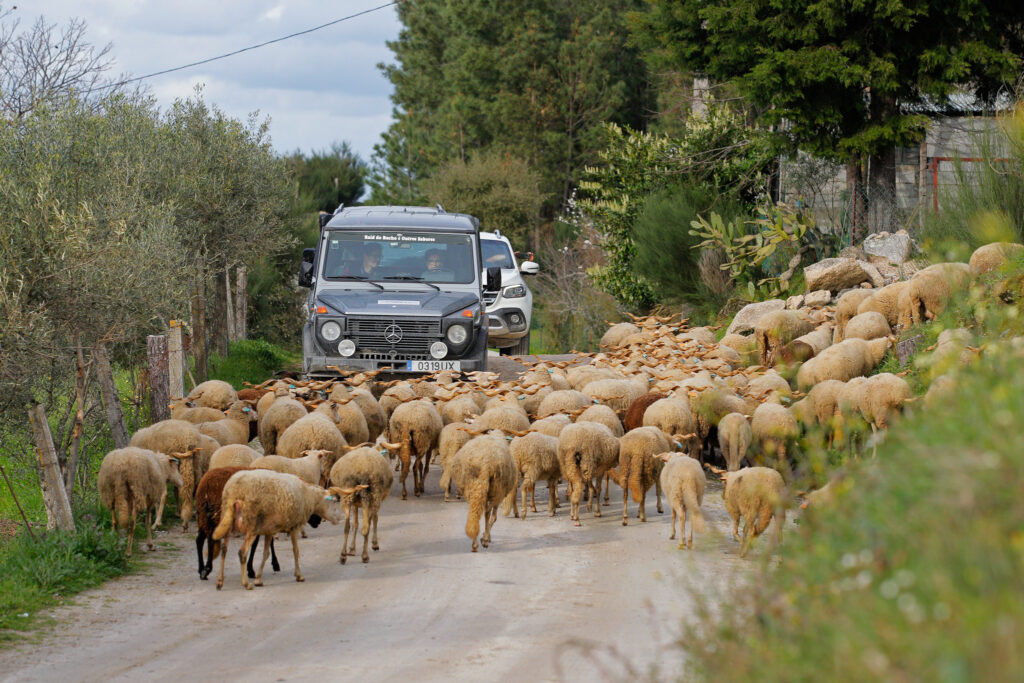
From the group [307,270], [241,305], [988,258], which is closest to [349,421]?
[307,270]

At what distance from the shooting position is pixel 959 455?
2824 mm

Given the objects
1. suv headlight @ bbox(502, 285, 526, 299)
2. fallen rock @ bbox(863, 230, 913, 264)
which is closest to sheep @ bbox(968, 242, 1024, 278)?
fallen rock @ bbox(863, 230, 913, 264)

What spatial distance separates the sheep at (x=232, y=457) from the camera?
980 centimetres

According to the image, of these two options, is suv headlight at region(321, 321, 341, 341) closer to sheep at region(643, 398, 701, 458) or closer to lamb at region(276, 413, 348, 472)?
lamb at region(276, 413, 348, 472)

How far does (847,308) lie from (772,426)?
6503mm

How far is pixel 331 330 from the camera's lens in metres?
15.5

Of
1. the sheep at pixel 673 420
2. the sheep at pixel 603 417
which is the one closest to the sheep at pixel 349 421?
the sheep at pixel 603 417

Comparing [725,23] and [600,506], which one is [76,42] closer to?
[725,23]

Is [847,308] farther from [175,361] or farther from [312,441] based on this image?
A: [175,361]

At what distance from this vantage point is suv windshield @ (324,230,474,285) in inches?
650

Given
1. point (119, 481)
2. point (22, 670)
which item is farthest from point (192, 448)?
point (22, 670)

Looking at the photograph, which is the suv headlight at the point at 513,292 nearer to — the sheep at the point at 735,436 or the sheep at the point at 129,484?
the sheep at the point at 735,436

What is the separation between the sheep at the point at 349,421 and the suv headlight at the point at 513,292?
10364 mm

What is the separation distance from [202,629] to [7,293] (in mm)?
3376
